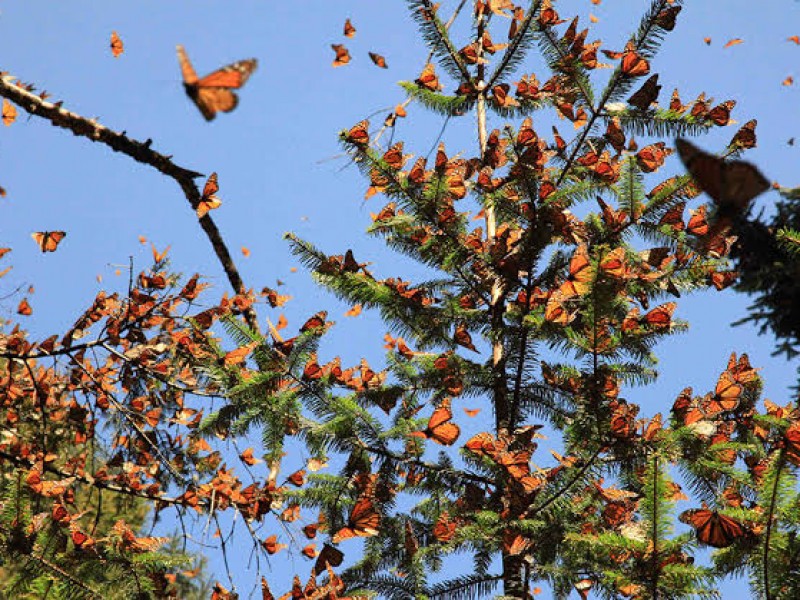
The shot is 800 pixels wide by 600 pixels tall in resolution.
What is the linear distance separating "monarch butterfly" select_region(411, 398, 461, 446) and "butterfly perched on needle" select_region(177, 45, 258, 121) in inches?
57.8

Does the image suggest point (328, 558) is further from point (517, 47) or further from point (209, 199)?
point (517, 47)

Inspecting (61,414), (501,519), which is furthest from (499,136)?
(61,414)

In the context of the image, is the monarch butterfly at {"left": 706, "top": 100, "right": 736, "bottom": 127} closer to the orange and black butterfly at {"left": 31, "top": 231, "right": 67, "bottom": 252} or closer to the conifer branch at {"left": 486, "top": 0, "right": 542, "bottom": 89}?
the conifer branch at {"left": 486, "top": 0, "right": 542, "bottom": 89}

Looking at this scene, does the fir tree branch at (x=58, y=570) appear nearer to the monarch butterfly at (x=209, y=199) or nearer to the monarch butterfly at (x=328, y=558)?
the monarch butterfly at (x=328, y=558)

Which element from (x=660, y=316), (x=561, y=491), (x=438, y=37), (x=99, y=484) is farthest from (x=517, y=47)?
(x=99, y=484)

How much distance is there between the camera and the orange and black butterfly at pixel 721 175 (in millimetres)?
1301

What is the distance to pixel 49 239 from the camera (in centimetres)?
379

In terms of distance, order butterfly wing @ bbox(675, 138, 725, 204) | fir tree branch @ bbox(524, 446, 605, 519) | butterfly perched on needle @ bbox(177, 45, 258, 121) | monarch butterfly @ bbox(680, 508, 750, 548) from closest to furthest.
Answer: butterfly wing @ bbox(675, 138, 725, 204) < monarch butterfly @ bbox(680, 508, 750, 548) < butterfly perched on needle @ bbox(177, 45, 258, 121) < fir tree branch @ bbox(524, 446, 605, 519)

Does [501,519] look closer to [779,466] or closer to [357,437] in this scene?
[357,437]

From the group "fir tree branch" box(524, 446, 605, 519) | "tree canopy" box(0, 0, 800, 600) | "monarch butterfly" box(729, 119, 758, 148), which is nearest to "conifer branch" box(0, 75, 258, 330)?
"tree canopy" box(0, 0, 800, 600)

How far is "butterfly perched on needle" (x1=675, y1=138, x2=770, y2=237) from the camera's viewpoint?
4.26 ft

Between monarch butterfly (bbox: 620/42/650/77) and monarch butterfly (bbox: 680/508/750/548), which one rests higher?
monarch butterfly (bbox: 620/42/650/77)

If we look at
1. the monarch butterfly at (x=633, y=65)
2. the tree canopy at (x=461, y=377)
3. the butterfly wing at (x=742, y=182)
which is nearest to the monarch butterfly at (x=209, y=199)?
the tree canopy at (x=461, y=377)

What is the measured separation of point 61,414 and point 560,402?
12.6ft
